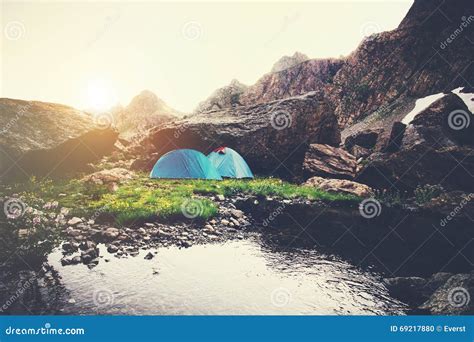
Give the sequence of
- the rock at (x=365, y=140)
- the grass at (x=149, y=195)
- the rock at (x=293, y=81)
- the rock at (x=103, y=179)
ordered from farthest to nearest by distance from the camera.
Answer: the rock at (x=293, y=81)
the rock at (x=365, y=140)
the rock at (x=103, y=179)
the grass at (x=149, y=195)

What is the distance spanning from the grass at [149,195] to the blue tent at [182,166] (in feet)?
2.91

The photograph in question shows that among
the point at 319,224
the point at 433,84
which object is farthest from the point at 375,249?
the point at 433,84

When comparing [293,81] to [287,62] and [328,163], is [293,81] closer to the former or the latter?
[287,62]

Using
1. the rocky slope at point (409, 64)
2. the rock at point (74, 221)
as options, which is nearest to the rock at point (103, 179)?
the rock at point (74, 221)

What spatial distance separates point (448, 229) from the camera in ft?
34.8

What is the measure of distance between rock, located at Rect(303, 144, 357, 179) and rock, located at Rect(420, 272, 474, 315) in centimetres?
1008

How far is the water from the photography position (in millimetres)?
6027

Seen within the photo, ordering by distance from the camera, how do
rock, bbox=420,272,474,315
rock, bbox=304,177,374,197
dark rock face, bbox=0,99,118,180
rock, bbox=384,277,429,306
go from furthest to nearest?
1. rock, bbox=304,177,374,197
2. dark rock face, bbox=0,99,118,180
3. rock, bbox=384,277,429,306
4. rock, bbox=420,272,474,315

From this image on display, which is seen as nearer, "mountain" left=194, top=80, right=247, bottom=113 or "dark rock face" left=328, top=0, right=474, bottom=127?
"dark rock face" left=328, top=0, right=474, bottom=127

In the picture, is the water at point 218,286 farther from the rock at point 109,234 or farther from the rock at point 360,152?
the rock at point 360,152

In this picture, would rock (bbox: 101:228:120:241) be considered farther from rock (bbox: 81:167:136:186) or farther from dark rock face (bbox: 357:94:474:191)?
dark rock face (bbox: 357:94:474:191)

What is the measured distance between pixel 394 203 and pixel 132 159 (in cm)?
1321

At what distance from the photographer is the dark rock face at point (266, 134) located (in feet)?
63.7

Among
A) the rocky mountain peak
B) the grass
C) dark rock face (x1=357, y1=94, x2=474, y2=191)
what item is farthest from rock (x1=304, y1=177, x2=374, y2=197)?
the rocky mountain peak
